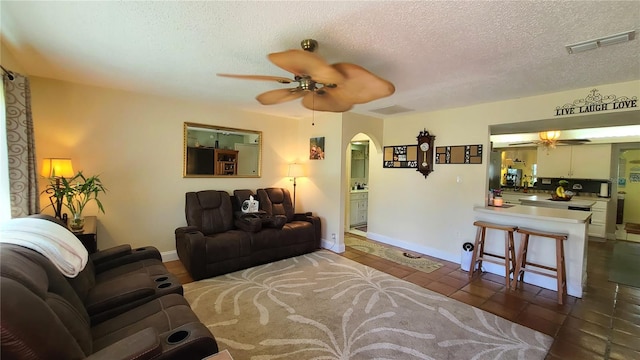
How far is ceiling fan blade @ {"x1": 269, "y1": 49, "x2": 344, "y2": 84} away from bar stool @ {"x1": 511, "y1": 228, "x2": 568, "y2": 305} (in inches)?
120

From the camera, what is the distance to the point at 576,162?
237 inches

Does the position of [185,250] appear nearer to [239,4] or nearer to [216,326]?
[216,326]

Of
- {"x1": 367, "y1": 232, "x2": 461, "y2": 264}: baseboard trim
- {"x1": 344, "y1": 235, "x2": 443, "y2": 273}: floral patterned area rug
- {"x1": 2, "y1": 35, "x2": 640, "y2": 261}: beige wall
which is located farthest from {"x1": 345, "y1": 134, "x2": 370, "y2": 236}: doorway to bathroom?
{"x1": 2, "y1": 35, "x2": 640, "y2": 261}: beige wall

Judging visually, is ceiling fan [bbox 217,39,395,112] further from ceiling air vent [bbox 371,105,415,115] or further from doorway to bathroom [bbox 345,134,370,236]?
doorway to bathroom [bbox 345,134,370,236]

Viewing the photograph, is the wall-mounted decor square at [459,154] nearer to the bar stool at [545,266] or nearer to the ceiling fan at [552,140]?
the bar stool at [545,266]

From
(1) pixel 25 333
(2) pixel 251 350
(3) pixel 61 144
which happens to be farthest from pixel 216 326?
(3) pixel 61 144

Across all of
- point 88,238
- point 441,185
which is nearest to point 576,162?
point 441,185

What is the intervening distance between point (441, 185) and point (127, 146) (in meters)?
4.69

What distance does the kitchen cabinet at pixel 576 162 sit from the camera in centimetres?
564

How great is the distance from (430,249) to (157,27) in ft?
15.0

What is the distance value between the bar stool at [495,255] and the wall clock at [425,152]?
46.3 inches

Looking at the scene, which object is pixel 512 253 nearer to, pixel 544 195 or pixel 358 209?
pixel 358 209

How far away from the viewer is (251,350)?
2.08 m

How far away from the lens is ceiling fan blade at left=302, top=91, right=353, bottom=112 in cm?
235
